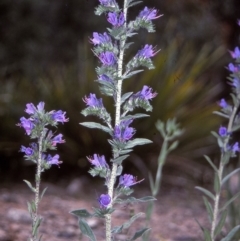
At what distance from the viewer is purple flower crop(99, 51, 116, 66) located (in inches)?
91.5

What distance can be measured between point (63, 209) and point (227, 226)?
4.82 ft

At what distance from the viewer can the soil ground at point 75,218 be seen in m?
4.30

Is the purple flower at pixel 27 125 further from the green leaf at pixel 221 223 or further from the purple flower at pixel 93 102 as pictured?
the green leaf at pixel 221 223

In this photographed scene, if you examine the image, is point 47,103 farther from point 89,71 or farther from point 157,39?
point 157,39

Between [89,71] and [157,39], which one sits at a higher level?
[157,39]

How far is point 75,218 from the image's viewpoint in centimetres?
477

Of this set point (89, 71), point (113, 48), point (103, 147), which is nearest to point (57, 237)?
point (113, 48)

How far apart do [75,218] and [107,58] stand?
266 cm

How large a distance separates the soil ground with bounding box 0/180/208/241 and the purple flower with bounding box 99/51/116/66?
53.9 inches

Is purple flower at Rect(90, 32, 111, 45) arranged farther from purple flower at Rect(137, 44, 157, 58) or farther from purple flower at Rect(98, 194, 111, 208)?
purple flower at Rect(98, 194, 111, 208)

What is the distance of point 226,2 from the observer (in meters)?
9.67

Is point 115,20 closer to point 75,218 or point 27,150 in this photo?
point 27,150

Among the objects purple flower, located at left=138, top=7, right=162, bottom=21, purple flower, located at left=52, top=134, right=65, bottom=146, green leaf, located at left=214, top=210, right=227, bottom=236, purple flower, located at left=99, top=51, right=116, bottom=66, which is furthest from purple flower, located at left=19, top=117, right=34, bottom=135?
green leaf, located at left=214, top=210, right=227, bottom=236

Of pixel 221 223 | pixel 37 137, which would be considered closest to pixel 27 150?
pixel 37 137
